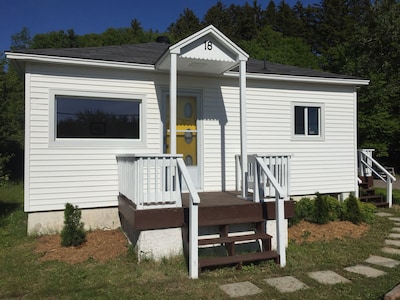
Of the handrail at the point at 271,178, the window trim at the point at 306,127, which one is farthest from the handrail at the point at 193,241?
the window trim at the point at 306,127

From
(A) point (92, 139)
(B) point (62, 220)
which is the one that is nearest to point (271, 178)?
(A) point (92, 139)

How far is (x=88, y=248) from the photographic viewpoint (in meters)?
5.05

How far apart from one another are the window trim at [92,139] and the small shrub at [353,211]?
437 centimetres

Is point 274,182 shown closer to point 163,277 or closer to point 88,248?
point 163,277

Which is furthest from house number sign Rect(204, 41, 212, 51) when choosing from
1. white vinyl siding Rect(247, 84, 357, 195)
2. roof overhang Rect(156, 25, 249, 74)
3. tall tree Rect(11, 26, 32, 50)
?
tall tree Rect(11, 26, 32, 50)

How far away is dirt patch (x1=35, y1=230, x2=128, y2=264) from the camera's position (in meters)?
4.71

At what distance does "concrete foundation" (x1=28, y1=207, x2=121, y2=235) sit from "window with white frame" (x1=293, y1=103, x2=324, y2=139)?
441cm

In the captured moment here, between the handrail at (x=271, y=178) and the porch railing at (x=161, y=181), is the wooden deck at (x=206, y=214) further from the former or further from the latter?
the handrail at (x=271, y=178)

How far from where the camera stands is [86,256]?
473cm

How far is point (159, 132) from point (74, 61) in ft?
6.55

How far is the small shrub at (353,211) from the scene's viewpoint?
6.61 m

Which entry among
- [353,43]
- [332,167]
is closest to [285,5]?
[353,43]

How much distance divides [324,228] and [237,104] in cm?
307

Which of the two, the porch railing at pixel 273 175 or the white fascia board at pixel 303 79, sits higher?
the white fascia board at pixel 303 79
